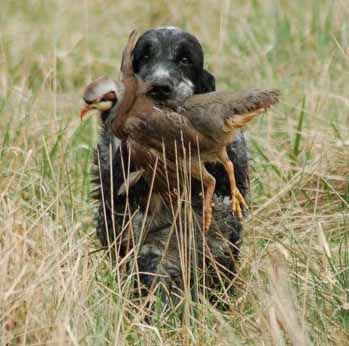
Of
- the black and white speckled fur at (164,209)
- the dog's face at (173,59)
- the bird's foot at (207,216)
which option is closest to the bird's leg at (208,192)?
the bird's foot at (207,216)

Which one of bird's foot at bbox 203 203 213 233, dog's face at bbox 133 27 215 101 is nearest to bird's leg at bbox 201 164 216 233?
bird's foot at bbox 203 203 213 233

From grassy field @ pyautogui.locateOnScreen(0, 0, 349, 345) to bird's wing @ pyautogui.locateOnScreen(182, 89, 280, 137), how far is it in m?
0.52

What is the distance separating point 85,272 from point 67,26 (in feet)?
15.0

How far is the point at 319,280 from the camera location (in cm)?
560

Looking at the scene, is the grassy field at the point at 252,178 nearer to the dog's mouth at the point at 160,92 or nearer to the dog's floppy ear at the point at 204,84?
the dog's mouth at the point at 160,92

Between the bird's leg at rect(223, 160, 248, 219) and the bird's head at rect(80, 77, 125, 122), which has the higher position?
the bird's head at rect(80, 77, 125, 122)

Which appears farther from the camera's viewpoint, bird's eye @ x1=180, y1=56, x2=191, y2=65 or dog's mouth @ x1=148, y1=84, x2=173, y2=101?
bird's eye @ x1=180, y1=56, x2=191, y2=65

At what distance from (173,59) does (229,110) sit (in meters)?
0.64

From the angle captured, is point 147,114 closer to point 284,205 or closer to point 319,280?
point 319,280

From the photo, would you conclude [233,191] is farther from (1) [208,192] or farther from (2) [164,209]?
(2) [164,209]

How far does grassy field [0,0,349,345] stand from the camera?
5.11 meters

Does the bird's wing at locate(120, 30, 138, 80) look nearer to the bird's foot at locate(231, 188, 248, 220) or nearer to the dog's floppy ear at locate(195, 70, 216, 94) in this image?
the dog's floppy ear at locate(195, 70, 216, 94)

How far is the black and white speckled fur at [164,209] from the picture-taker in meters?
5.99

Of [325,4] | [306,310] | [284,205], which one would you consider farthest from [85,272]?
[325,4]
